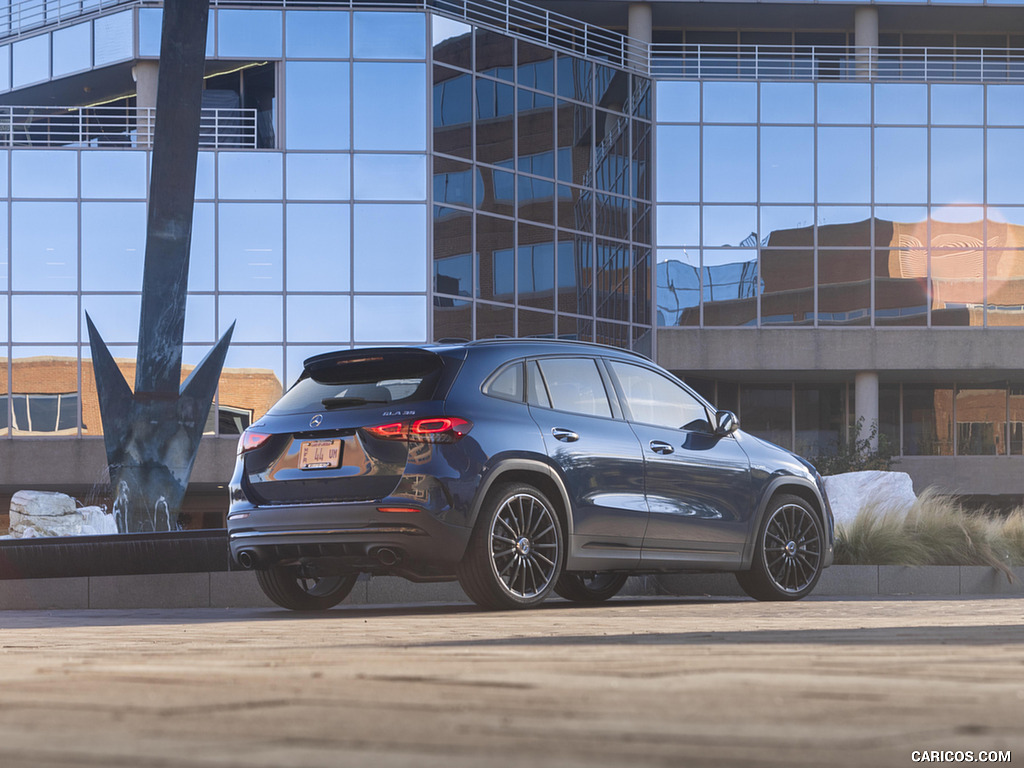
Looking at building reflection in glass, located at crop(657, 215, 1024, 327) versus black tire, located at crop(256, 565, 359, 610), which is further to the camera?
building reflection in glass, located at crop(657, 215, 1024, 327)

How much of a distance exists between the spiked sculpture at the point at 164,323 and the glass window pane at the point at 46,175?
17990mm

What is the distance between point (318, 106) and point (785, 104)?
12.8 m

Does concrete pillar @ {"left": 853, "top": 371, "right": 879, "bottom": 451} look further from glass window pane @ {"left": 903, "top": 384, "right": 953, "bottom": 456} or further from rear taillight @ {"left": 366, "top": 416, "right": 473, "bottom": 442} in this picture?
rear taillight @ {"left": 366, "top": 416, "right": 473, "bottom": 442}

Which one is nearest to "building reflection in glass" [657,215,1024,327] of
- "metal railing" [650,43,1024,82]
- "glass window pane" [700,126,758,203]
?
"glass window pane" [700,126,758,203]

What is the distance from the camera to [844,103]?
38312 millimetres

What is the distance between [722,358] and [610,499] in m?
29.8

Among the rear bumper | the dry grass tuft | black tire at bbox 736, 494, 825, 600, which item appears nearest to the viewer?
the rear bumper

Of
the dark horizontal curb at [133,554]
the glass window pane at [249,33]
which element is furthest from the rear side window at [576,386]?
the glass window pane at [249,33]

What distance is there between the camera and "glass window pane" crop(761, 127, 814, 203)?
125 feet

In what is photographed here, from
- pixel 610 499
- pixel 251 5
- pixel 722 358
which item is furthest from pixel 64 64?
pixel 610 499

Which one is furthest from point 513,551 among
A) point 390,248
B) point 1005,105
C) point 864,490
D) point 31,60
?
point 31,60

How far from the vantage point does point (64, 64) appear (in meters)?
38.1

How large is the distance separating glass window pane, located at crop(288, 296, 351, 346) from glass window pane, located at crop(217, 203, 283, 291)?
0.73 metres

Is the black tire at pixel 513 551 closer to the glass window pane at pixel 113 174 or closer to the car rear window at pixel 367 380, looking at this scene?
the car rear window at pixel 367 380
